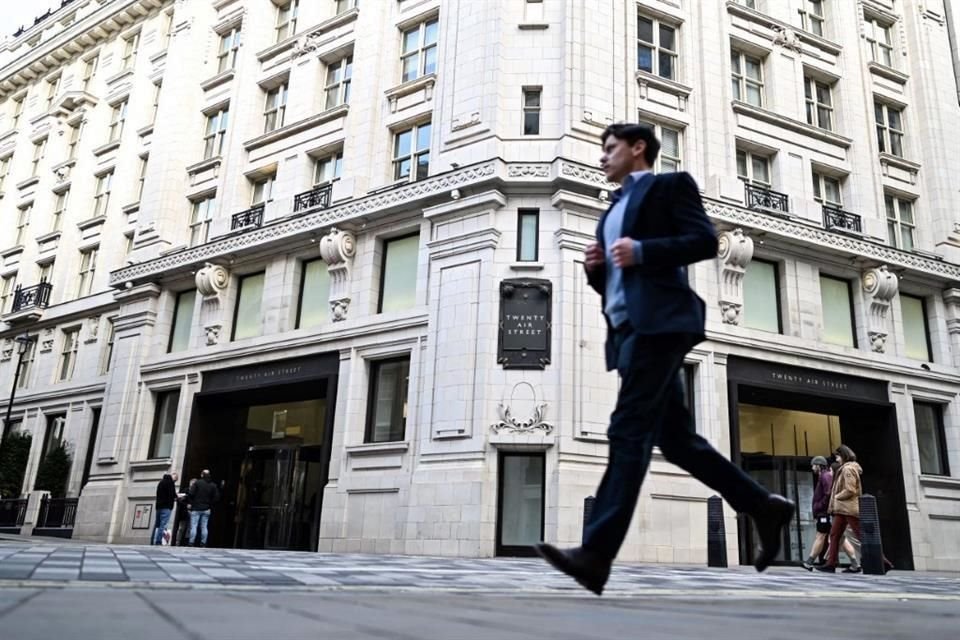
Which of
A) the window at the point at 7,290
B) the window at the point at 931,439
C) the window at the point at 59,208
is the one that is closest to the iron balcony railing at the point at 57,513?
the window at the point at 7,290

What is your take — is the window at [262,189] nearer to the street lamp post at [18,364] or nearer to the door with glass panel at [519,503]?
the street lamp post at [18,364]

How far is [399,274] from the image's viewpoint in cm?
2050

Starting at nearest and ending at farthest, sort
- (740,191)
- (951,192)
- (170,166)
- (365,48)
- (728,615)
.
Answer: (728,615) → (740,191) → (365,48) → (951,192) → (170,166)

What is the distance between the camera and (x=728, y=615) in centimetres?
A: 326

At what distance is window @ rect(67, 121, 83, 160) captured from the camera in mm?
34625

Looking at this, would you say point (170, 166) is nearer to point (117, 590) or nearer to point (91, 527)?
point (91, 527)

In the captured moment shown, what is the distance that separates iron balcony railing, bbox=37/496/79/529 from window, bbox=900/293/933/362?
2622 cm

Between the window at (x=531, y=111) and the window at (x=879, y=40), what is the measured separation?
13.0 meters

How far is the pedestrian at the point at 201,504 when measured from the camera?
20.2 metres

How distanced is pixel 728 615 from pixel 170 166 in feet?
89.6

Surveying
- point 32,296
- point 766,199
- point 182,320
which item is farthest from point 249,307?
point 766,199

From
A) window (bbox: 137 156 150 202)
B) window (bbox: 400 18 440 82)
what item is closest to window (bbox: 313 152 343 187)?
window (bbox: 400 18 440 82)

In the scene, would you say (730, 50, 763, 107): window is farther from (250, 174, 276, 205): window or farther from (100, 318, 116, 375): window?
(100, 318, 116, 375): window

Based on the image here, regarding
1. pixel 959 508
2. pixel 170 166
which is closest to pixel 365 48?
pixel 170 166
